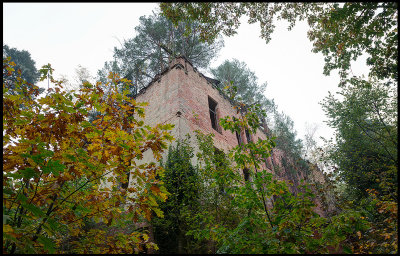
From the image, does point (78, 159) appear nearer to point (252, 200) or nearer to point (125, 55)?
point (252, 200)

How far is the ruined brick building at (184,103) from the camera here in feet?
26.3

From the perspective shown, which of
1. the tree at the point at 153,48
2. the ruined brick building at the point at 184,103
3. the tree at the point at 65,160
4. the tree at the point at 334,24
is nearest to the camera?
the tree at the point at 65,160

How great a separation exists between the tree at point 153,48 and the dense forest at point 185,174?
392 inches

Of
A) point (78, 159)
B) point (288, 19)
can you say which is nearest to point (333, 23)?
point (288, 19)

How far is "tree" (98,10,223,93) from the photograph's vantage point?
1595 centimetres

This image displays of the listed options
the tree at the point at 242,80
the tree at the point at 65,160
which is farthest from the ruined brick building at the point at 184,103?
the tree at the point at 242,80

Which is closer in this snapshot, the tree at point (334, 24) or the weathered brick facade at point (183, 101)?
the tree at point (334, 24)

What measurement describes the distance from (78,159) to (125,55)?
1625 centimetres

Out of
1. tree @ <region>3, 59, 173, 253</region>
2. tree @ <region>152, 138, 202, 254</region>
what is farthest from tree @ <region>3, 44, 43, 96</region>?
tree @ <region>3, 59, 173, 253</region>

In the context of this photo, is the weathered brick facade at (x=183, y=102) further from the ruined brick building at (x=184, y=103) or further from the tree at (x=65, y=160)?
the tree at (x=65, y=160)

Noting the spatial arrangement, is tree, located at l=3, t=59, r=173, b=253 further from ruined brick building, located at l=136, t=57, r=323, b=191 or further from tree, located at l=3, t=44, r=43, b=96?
tree, located at l=3, t=44, r=43, b=96

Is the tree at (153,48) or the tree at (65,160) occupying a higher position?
the tree at (153,48)

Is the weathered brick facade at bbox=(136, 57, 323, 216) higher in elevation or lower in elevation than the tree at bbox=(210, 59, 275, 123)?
lower

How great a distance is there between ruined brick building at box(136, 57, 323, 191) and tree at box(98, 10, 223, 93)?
6.09 m
